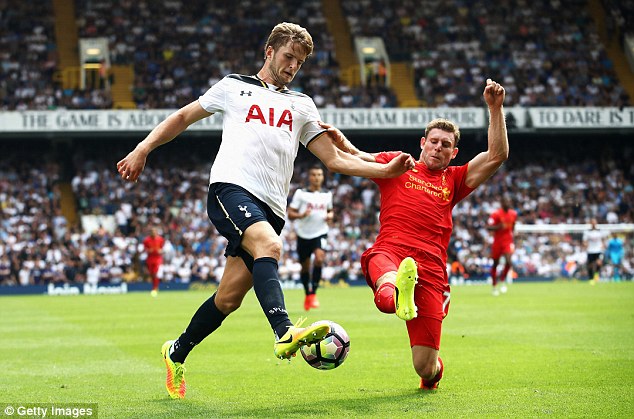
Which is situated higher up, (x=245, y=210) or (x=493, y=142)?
(x=493, y=142)

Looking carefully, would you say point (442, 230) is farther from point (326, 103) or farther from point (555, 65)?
point (555, 65)

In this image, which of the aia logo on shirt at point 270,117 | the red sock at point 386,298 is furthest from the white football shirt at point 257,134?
the red sock at point 386,298

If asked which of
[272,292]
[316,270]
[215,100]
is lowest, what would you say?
[272,292]

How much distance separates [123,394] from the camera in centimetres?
763

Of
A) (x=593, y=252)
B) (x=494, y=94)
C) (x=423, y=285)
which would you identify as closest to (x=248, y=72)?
(x=593, y=252)

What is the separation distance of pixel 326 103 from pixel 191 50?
644 centimetres

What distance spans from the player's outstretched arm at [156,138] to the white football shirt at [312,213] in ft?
37.9

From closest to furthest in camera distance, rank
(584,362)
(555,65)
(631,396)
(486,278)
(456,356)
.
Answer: (631,396), (584,362), (456,356), (486,278), (555,65)

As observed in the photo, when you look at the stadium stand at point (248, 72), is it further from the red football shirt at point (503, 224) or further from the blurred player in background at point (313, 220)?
the blurred player in background at point (313, 220)

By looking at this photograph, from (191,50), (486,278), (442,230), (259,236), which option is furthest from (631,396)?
(191,50)

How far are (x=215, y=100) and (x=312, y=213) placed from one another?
458 inches

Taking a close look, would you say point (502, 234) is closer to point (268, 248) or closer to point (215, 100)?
point (215, 100)

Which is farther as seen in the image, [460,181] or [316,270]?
[316,270]

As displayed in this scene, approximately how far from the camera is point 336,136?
755cm
